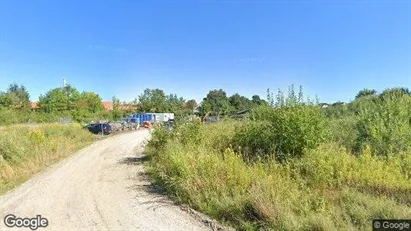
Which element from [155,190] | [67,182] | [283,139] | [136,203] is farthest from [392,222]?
[67,182]

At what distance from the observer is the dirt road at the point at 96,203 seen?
595 cm

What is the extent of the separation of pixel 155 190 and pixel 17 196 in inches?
154

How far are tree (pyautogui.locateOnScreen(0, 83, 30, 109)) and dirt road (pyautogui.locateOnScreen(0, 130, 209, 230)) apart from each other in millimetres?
61442

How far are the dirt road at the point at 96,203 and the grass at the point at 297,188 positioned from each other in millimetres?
648

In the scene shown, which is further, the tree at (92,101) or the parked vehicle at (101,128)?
the tree at (92,101)

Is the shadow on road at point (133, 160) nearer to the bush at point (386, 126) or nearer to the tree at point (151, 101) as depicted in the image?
the bush at point (386, 126)

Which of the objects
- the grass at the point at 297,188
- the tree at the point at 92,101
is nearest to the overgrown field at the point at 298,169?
the grass at the point at 297,188

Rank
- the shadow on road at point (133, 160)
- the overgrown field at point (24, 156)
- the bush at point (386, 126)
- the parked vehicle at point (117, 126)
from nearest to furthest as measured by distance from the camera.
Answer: the bush at point (386, 126), the overgrown field at point (24, 156), the shadow on road at point (133, 160), the parked vehicle at point (117, 126)

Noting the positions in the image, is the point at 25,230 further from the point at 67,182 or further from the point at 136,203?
the point at 67,182

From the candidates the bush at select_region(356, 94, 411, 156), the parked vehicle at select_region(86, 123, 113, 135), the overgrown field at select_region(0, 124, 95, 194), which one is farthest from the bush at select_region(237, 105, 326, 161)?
the parked vehicle at select_region(86, 123, 113, 135)

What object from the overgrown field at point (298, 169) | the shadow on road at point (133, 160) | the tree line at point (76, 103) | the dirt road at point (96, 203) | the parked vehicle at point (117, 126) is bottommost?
the dirt road at point (96, 203)

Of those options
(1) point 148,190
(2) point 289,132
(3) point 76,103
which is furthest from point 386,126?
(3) point 76,103

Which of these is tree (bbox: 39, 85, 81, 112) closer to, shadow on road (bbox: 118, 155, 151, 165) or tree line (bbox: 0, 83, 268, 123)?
tree line (bbox: 0, 83, 268, 123)

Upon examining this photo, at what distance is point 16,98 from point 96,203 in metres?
74.0
